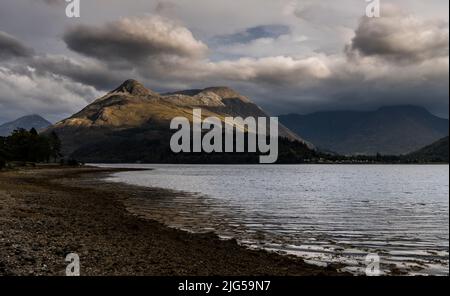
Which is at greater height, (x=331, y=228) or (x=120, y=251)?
(x=120, y=251)

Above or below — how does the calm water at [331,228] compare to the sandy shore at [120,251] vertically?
below

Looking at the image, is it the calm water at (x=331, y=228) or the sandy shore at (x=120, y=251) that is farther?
the calm water at (x=331, y=228)

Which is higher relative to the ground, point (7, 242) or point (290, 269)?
point (7, 242)

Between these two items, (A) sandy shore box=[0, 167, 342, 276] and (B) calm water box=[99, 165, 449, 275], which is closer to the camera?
(A) sandy shore box=[0, 167, 342, 276]

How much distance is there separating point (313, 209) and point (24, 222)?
38611mm

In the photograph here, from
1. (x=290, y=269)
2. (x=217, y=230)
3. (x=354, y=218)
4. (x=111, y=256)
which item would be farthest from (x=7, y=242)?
(x=354, y=218)

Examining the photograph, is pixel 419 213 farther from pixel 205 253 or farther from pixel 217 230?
pixel 205 253

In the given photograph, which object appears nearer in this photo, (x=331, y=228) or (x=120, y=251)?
(x=120, y=251)

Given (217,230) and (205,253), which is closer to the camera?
(205,253)

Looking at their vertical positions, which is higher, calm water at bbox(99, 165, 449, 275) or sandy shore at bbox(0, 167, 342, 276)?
sandy shore at bbox(0, 167, 342, 276)

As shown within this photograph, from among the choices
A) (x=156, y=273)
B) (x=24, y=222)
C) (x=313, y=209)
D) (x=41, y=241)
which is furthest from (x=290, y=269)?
(x=313, y=209)
